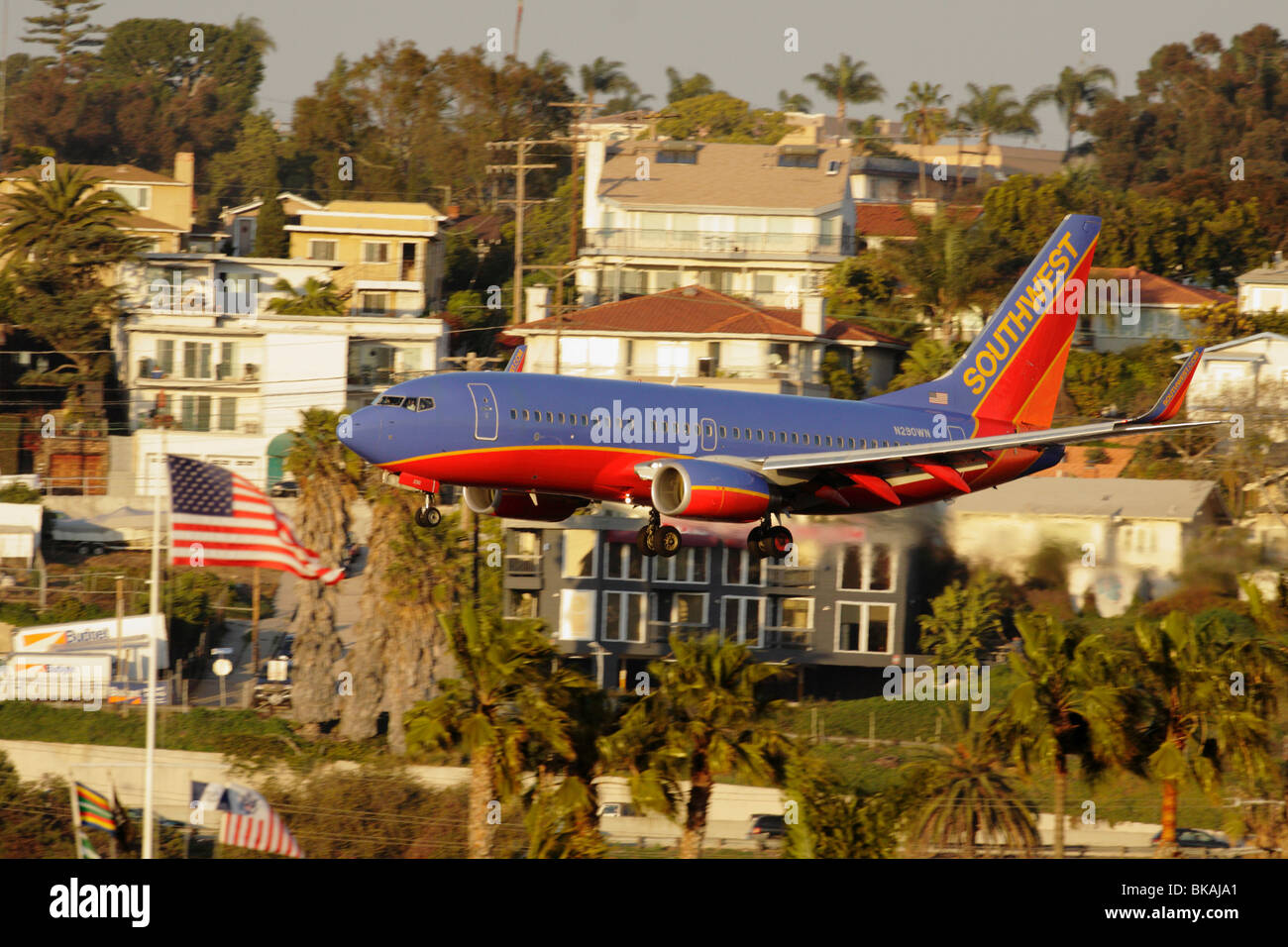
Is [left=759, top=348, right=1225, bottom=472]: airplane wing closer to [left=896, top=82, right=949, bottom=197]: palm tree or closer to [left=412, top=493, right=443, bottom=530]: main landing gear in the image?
[left=412, top=493, right=443, bottom=530]: main landing gear

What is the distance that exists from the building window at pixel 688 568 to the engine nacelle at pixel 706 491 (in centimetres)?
3073

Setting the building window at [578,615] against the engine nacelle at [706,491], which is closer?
the engine nacelle at [706,491]

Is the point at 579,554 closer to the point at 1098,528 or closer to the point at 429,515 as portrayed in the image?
the point at 1098,528

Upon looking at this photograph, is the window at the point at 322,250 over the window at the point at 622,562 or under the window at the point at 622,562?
over

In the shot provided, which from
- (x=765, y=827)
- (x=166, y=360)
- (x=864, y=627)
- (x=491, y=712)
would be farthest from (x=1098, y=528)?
(x=166, y=360)

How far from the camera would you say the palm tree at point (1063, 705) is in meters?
54.8

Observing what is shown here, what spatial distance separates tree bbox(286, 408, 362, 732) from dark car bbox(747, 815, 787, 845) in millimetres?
19792

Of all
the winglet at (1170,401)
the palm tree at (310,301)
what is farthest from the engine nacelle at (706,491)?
the palm tree at (310,301)

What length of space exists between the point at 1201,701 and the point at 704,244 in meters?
64.5

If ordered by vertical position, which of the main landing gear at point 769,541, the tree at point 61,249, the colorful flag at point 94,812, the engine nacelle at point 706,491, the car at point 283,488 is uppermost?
the tree at point 61,249

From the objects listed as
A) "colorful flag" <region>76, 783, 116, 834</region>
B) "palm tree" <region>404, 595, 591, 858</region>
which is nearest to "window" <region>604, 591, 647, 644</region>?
"palm tree" <region>404, 595, 591, 858</region>

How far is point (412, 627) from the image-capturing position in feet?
232

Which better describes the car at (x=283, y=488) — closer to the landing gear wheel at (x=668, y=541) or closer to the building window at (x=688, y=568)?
the building window at (x=688, y=568)
